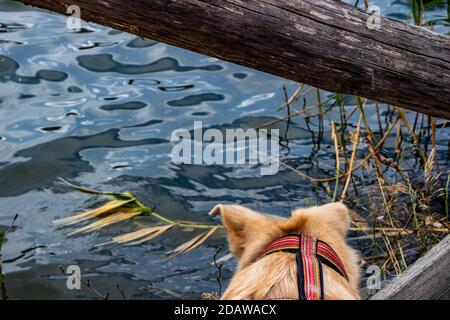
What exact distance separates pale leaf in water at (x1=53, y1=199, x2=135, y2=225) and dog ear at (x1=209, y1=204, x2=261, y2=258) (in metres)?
3.23

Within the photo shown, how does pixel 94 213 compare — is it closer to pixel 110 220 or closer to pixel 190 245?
pixel 110 220

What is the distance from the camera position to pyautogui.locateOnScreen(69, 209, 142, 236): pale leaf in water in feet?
21.6

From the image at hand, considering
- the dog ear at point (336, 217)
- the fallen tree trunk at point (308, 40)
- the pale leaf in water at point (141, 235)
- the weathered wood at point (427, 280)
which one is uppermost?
the fallen tree trunk at point (308, 40)

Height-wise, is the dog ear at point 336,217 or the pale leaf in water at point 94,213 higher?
the dog ear at point 336,217

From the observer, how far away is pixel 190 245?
21.3ft

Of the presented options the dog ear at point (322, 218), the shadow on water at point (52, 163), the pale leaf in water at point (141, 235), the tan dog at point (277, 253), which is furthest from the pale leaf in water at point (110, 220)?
the dog ear at point (322, 218)

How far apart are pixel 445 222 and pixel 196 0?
11.9 ft

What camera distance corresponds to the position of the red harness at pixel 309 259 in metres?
2.98

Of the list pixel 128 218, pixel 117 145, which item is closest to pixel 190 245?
pixel 128 218

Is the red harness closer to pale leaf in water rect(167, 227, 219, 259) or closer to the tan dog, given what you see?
the tan dog

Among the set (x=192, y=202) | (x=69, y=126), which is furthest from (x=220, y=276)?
(x=69, y=126)

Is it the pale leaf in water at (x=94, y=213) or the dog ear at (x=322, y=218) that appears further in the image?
the pale leaf in water at (x=94, y=213)

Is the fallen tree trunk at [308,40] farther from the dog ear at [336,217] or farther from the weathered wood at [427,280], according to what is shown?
the weathered wood at [427,280]

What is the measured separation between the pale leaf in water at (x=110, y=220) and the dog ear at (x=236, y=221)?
3191mm
